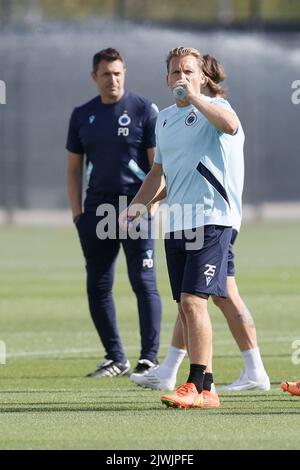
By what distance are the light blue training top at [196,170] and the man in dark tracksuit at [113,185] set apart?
81.7 inches

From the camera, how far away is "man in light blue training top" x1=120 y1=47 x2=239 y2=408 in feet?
27.2

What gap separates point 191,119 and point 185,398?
1.74 meters

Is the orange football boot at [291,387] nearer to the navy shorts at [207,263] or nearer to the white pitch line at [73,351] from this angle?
the navy shorts at [207,263]

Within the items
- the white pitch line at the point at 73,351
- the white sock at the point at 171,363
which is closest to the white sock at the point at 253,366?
the white sock at the point at 171,363

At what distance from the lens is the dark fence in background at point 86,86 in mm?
31484

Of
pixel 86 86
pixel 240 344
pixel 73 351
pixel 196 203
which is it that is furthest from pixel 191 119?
pixel 86 86

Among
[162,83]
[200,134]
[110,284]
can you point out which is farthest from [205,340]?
[162,83]

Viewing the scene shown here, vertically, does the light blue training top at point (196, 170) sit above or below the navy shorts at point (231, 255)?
above

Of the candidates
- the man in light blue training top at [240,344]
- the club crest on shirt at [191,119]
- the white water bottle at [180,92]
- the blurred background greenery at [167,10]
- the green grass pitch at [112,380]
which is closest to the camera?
the green grass pitch at [112,380]

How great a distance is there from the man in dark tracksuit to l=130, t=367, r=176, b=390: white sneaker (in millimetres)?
782

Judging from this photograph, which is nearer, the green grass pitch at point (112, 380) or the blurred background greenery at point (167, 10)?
the green grass pitch at point (112, 380)

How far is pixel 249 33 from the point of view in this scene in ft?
110

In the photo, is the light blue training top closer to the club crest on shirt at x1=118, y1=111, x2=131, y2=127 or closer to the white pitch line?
the club crest on shirt at x1=118, y1=111, x2=131, y2=127

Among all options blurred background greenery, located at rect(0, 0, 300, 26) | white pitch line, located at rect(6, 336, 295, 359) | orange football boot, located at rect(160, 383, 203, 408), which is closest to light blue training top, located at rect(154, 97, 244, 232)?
orange football boot, located at rect(160, 383, 203, 408)
